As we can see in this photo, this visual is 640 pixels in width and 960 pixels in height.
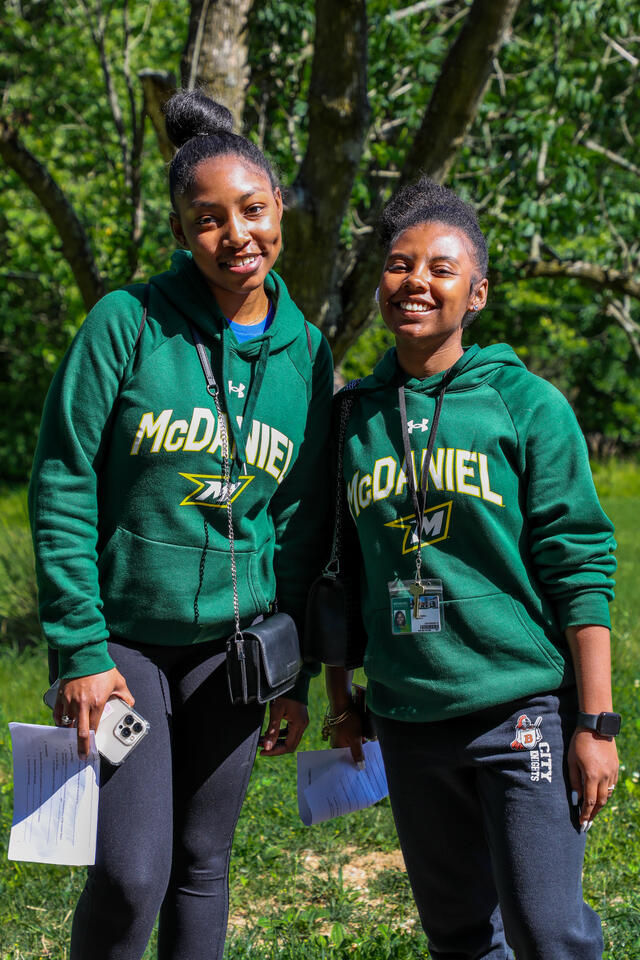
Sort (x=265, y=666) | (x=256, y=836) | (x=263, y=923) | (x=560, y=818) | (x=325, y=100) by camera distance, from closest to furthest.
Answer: (x=560, y=818)
(x=265, y=666)
(x=263, y=923)
(x=256, y=836)
(x=325, y=100)

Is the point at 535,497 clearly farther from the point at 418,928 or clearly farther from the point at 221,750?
the point at 418,928

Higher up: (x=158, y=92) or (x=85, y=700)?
(x=158, y=92)

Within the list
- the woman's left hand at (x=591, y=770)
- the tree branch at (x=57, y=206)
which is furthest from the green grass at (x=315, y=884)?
the tree branch at (x=57, y=206)

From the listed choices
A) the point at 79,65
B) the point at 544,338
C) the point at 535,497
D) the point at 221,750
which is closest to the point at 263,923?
the point at 221,750

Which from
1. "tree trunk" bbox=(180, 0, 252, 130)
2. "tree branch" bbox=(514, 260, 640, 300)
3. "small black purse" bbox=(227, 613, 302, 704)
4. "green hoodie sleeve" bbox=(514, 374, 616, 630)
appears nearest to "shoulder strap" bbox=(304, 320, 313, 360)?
"green hoodie sleeve" bbox=(514, 374, 616, 630)

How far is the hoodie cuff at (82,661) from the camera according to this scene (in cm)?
203

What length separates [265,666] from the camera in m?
2.19

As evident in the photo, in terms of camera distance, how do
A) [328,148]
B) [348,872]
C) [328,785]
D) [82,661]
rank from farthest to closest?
1. [328,148]
2. [348,872]
3. [328,785]
4. [82,661]

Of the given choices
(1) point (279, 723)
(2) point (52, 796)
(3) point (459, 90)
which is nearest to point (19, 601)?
(3) point (459, 90)

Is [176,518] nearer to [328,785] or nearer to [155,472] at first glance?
[155,472]

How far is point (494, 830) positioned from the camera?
2074 mm

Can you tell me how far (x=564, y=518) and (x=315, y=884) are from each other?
1.95 meters

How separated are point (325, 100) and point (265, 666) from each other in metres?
3.55

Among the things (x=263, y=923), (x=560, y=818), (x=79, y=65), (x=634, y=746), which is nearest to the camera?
(x=560, y=818)
